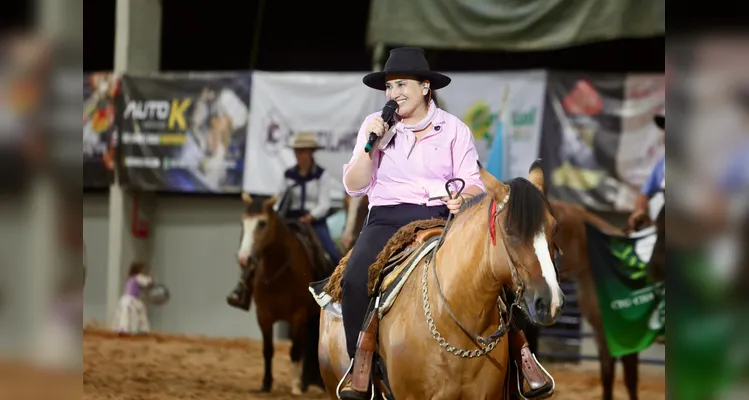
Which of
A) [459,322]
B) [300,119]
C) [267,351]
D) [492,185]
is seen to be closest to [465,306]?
[459,322]

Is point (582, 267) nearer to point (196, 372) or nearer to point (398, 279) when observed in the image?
point (196, 372)

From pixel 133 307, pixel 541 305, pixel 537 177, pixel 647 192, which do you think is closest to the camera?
pixel 541 305

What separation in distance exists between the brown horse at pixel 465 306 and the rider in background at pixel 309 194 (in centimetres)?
573

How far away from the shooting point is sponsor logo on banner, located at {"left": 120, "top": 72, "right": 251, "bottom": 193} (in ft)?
42.5

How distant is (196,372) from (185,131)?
170 inches

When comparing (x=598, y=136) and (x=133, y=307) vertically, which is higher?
(x=598, y=136)

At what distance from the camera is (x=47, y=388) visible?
1385 mm

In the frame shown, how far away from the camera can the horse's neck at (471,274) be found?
12.0ft

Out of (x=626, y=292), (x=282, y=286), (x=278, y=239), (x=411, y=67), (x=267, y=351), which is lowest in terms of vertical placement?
(x=267, y=351)

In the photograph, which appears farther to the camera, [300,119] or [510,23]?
[300,119]

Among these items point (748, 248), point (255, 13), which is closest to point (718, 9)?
point (748, 248)

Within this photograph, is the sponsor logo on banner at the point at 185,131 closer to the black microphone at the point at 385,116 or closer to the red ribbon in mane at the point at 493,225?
the black microphone at the point at 385,116

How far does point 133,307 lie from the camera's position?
13227 mm

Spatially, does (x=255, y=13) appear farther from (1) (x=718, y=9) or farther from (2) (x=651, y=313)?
(1) (x=718, y=9)
